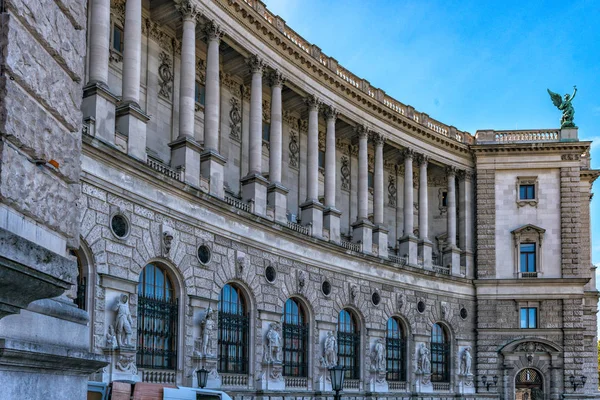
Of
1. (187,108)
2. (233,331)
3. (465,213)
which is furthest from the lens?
(465,213)

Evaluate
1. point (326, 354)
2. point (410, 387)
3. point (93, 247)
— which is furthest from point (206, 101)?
point (410, 387)

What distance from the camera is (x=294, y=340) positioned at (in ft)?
143

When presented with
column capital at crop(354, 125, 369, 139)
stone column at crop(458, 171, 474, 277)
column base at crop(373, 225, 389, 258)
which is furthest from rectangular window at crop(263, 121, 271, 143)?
stone column at crop(458, 171, 474, 277)

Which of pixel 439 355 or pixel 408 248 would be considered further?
pixel 439 355

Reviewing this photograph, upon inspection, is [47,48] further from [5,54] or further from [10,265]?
[10,265]

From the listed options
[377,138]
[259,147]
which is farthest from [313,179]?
[377,138]

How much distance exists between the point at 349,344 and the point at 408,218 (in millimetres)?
12916

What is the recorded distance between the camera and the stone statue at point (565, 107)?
66.2 m

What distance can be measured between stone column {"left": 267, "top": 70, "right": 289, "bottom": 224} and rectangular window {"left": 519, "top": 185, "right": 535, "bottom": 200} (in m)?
26.4

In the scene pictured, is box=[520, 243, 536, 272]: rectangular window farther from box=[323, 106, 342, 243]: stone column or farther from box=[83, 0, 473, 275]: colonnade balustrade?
box=[323, 106, 342, 243]: stone column

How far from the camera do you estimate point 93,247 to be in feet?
93.0

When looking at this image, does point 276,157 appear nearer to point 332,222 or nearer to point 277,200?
point 277,200

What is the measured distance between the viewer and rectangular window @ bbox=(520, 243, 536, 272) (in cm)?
6322

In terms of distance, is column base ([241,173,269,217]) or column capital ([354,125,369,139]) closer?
column base ([241,173,269,217])
